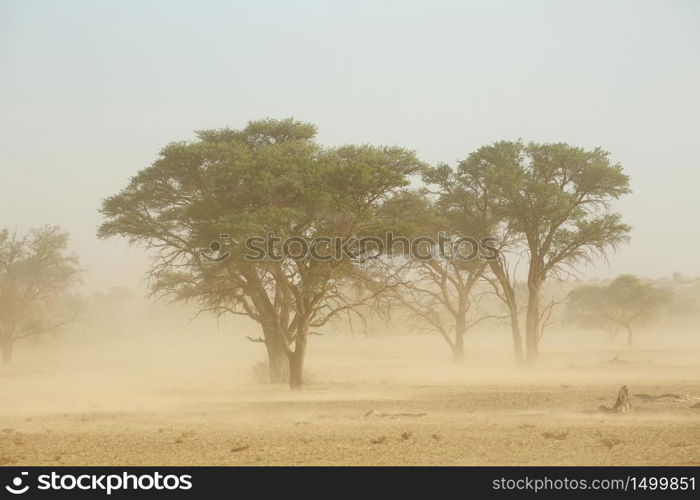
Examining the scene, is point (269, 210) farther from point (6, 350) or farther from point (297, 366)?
point (6, 350)

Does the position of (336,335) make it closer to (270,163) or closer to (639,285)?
(639,285)

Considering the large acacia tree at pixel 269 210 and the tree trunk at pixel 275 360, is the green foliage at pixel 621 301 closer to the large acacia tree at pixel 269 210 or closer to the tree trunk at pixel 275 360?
the tree trunk at pixel 275 360

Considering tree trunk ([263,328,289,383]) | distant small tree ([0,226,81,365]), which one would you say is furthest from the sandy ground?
distant small tree ([0,226,81,365])

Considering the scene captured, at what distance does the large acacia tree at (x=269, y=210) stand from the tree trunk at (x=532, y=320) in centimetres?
1208

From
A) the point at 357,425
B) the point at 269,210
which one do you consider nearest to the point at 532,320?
the point at 269,210

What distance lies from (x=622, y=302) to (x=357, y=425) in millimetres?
53800

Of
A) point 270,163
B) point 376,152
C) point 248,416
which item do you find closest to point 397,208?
point 376,152

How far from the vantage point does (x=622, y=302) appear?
6656 centimetres

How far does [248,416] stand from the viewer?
2070 centimetres

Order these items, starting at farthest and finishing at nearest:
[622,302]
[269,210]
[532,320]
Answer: [622,302] → [532,320] → [269,210]

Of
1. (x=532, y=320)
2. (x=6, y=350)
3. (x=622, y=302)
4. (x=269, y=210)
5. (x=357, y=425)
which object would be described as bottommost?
(x=357, y=425)

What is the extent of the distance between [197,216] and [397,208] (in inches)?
300

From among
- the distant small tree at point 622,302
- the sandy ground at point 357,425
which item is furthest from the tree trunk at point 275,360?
the distant small tree at point 622,302

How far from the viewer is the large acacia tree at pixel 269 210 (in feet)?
86.7
